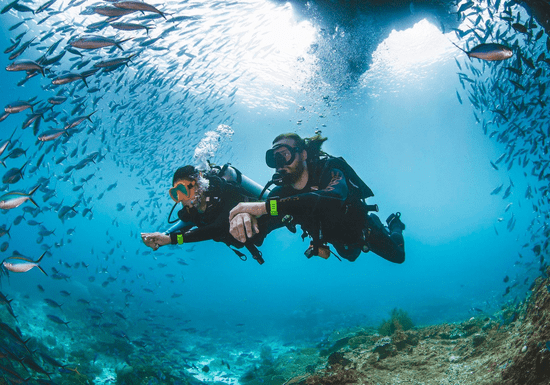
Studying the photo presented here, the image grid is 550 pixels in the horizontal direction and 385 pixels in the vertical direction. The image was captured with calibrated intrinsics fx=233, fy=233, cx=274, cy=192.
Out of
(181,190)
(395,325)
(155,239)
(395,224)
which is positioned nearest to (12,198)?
(155,239)

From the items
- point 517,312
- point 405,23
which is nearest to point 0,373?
point 517,312

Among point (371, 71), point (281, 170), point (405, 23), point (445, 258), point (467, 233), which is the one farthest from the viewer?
point (467, 233)

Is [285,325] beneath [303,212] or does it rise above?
above

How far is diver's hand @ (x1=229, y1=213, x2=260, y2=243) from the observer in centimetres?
190

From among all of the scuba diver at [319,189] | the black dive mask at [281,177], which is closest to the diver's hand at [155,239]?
the scuba diver at [319,189]

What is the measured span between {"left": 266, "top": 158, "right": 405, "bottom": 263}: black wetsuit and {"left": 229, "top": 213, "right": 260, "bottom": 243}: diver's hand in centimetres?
35

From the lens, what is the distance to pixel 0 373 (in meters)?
6.36

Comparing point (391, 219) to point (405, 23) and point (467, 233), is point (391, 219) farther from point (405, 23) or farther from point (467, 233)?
point (467, 233)

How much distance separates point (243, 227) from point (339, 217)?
5.40ft

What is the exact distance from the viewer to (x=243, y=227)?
193 cm

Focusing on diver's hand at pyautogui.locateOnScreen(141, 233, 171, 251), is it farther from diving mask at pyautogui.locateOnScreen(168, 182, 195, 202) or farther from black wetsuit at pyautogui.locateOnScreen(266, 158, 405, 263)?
black wetsuit at pyautogui.locateOnScreen(266, 158, 405, 263)

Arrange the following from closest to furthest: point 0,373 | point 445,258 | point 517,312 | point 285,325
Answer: point 517,312 → point 0,373 → point 285,325 → point 445,258

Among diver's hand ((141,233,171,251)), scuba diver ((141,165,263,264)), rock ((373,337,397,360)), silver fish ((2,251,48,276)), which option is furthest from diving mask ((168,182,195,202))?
rock ((373,337,397,360))

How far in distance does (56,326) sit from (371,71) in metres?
31.5
